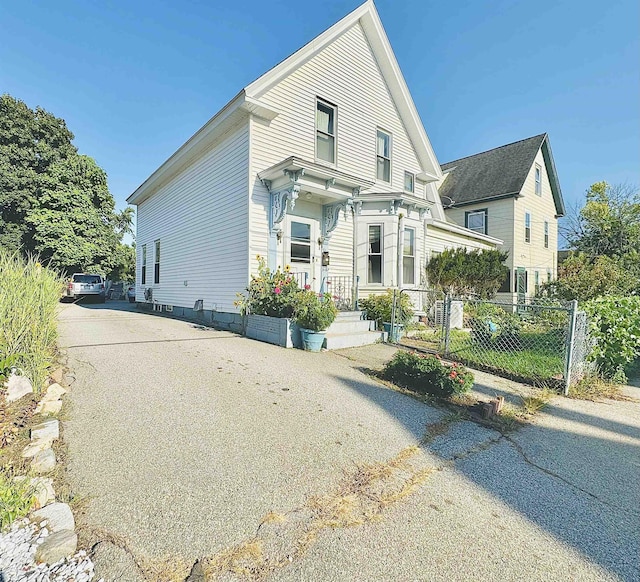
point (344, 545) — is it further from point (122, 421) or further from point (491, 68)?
point (491, 68)

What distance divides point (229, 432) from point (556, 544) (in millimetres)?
2539

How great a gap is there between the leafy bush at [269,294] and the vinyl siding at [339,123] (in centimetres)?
53

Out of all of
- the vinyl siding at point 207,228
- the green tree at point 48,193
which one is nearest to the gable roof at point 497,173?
the vinyl siding at point 207,228

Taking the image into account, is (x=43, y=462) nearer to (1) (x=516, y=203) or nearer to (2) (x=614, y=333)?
(2) (x=614, y=333)

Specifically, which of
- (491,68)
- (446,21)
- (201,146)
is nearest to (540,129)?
(491,68)

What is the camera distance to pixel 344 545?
1847mm

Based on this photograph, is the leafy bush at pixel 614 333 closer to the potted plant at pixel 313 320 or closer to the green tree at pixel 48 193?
the potted plant at pixel 313 320

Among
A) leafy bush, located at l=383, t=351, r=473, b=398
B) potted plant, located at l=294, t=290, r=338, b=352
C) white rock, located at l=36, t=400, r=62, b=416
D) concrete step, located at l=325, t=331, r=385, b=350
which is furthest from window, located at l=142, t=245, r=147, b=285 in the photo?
leafy bush, located at l=383, t=351, r=473, b=398

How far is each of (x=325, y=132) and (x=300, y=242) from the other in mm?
3590

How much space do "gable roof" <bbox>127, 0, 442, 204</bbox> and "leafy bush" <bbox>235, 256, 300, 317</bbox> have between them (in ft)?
12.5

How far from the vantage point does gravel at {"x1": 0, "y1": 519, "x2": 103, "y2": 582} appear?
1.54m

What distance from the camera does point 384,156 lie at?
1180 cm

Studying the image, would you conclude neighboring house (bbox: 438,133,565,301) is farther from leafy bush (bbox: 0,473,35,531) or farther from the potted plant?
leafy bush (bbox: 0,473,35,531)

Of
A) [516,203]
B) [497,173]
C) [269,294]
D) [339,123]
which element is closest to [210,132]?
[339,123]
